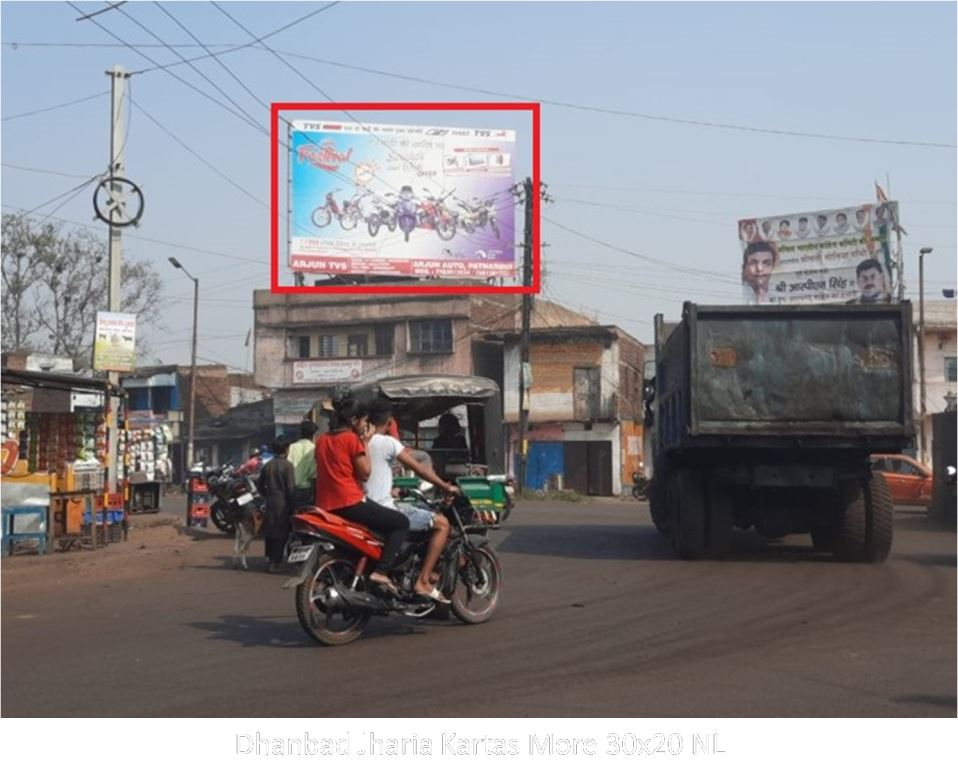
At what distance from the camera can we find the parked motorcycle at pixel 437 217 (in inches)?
1442

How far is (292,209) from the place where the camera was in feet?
116

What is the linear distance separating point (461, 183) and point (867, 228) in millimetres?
16566

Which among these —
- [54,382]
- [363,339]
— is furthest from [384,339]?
[54,382]

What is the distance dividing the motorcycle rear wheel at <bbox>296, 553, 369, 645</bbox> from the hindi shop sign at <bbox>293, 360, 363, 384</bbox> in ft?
136

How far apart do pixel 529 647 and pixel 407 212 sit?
29.1 meters

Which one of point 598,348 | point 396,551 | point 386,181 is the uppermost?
point 386,181

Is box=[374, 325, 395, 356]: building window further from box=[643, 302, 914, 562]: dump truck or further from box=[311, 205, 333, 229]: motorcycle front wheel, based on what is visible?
box=[643, 302, 914, 562]: dump truck

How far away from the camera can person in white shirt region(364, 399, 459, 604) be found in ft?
29.8

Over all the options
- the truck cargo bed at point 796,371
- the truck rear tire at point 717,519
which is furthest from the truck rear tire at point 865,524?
the truck rear tire at point 717,519

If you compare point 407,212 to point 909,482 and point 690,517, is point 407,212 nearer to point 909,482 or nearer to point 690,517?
point 909,482

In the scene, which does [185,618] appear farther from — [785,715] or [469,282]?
[469,282]

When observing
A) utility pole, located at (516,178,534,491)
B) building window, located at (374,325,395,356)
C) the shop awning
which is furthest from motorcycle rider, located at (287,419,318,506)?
building window, located at (374,325,395,356)

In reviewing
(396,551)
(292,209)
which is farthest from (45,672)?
(292,209)

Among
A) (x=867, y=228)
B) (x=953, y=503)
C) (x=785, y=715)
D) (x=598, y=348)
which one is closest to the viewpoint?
(x=785, y=715)
